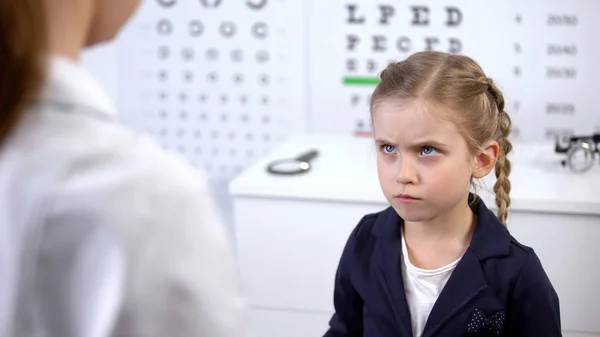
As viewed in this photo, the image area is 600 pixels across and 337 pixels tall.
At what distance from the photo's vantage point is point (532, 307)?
0.96 metres

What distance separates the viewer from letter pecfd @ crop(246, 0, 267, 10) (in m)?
1.85

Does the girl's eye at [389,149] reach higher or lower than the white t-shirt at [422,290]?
higher

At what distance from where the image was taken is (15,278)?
1.26 ft

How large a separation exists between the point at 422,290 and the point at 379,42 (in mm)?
896

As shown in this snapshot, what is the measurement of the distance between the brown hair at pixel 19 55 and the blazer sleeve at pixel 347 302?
0.73m

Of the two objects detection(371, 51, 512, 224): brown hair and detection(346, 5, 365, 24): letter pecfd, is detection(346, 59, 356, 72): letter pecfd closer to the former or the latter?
detection(346, 5, 365, 24): letter pecfd

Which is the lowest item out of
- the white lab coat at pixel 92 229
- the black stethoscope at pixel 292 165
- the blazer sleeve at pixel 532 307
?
the blazer sleeve at pixel 532 307

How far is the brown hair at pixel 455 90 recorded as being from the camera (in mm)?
1000

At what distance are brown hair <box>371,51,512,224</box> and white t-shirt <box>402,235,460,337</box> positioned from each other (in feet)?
0.53

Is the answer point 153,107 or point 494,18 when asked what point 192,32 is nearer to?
point 153,107

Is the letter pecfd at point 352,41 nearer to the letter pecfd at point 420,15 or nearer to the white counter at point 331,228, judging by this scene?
the letter pecfd at point 420,15

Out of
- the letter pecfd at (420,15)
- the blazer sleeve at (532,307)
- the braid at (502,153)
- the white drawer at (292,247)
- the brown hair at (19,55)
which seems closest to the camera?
the brown hair at (19,55)

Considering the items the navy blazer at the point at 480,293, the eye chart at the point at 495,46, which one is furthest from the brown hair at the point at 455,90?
the eye chart at the point at 495,46

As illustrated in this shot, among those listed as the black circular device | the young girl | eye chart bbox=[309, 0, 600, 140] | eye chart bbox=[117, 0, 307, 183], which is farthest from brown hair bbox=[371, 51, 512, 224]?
the black circular device
